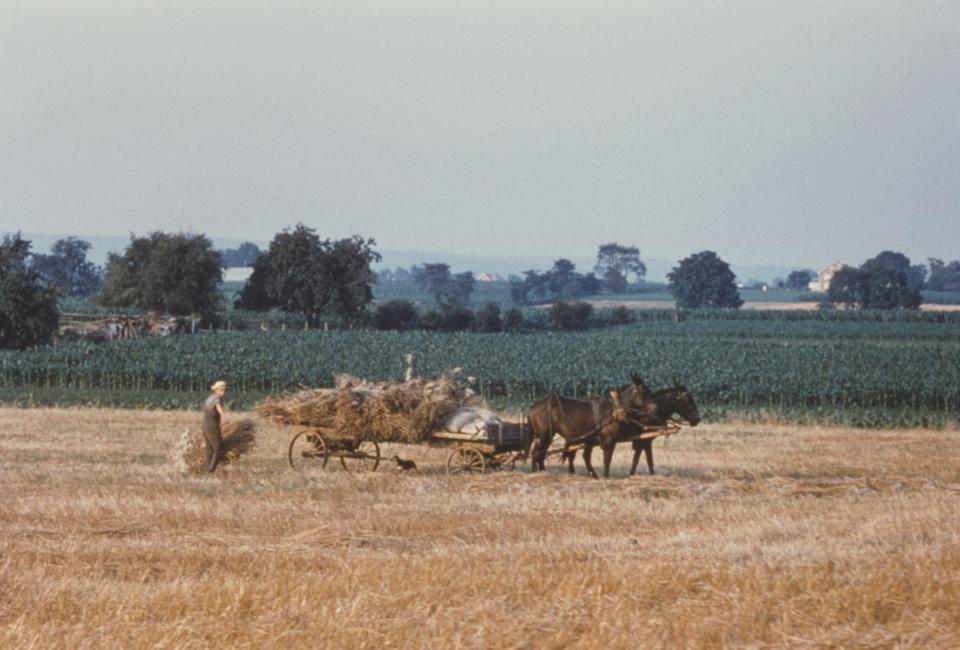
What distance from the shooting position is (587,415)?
72.8ft

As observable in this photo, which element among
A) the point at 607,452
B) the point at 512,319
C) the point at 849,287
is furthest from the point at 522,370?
the point at 849,287

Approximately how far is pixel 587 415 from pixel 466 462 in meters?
2.18

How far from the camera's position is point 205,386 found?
52.0 meters

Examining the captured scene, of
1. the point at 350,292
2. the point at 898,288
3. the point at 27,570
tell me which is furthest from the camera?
the point at 898,288

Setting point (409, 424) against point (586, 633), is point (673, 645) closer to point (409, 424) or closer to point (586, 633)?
point (586, 633)

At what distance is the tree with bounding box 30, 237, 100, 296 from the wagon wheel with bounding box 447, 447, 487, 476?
16059 centimetres

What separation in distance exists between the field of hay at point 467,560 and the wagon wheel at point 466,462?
438 mm

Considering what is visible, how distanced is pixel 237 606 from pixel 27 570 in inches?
109

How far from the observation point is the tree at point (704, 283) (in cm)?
14962

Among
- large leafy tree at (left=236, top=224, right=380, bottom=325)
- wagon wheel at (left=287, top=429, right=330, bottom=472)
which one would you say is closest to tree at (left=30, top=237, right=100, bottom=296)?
large leafy tree at (left=236, top=224, right=380, bottom=325)

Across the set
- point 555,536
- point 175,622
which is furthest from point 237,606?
point 555,536

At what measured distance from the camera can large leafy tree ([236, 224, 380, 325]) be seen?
95.8 metres

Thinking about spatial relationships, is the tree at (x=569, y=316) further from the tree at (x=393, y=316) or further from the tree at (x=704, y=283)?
the tree at (x=704, y=283)

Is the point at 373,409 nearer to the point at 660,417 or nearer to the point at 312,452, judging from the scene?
the point at 312,452
